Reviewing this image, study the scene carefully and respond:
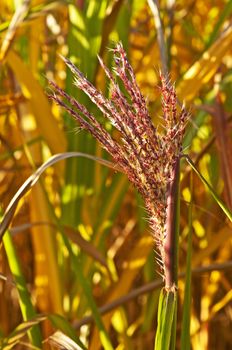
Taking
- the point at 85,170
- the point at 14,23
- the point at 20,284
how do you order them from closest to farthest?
the point at 20,284 → the point at 14,23 → the point at 85,170

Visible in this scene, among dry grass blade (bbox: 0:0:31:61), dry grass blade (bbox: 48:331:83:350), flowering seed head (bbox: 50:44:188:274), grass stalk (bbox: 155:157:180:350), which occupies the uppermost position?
dry grass blade (bbox: 0:0:31:61)

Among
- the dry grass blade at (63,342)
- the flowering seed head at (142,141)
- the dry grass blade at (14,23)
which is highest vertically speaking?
the dry grass blade at (14,23)

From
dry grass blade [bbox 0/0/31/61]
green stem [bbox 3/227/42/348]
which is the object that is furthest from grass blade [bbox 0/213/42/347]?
dry grass blade [bbox 0/0/31/61]

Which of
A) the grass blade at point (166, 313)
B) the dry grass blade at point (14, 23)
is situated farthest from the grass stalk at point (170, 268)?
the dry grass blade at point (14, 23)

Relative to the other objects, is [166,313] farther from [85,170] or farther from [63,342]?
[85,170]

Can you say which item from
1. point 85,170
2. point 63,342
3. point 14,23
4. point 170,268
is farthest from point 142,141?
point 85,170

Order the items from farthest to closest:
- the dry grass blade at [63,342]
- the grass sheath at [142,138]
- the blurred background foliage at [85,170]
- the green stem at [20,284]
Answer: the blurred background foliage at [85,170]
the green stem at [20,284]
the dry grass blade at [63,342]
the grass sheath at [142,138]

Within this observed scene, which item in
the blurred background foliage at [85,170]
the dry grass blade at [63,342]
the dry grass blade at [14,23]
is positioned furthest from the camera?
the blurred background foliage at [85,170]

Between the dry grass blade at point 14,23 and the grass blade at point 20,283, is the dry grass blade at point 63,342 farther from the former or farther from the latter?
the dry grass blade at point 14,23

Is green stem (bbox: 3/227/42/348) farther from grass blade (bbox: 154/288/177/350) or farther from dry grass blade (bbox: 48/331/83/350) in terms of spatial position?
grass blade (bbox: 154/288/177/350)

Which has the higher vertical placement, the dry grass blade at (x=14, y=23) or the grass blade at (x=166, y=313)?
the dry grass blade at (x=14, y=23)

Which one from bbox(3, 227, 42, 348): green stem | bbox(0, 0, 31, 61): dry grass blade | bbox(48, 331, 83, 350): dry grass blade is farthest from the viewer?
bbox(0, 0, 31, 61): dry grass blade

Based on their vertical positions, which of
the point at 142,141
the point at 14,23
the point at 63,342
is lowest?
the point at 63,342
